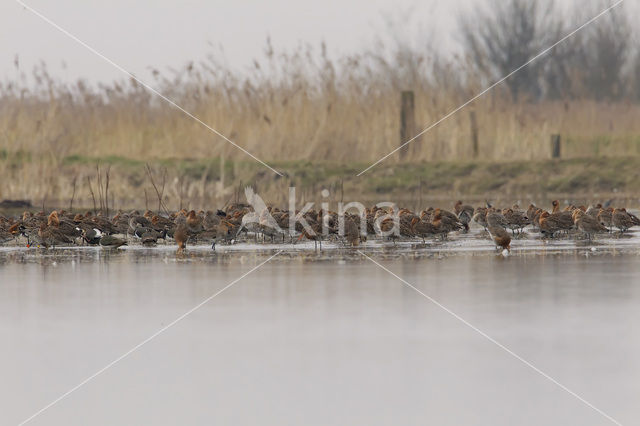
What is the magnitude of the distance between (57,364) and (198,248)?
7.59m

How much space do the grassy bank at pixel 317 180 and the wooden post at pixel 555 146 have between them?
49 cm

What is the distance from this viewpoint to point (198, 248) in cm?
1353

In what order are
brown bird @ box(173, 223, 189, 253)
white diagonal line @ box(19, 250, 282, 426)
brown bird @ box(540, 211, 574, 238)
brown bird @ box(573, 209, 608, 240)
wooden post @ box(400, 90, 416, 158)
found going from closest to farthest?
white diagonal line @ box(19, 250, 282, 426) < brown bird @ box(173, 223, 189, 253) < brown bird @ box(573, 209, 608, 240) < brown bird @ box(540, 211, 574, 238) < wooden post @ box(400, 90, 416, 158)

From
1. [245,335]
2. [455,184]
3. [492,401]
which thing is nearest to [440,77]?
[455,184]

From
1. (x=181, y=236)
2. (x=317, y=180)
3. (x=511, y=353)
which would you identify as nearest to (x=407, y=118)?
(x=317, y=180)

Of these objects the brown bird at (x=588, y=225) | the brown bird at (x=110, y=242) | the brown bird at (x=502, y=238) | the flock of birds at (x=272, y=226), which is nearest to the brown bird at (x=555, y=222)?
the flock of birds at (x=272, y=226)

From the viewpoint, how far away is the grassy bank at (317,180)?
21547 mm

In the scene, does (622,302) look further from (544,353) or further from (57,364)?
(57,364)

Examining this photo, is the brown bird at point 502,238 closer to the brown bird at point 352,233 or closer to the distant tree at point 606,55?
the brown bird at point 352,233

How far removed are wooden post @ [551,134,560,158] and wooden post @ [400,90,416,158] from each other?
4.31 metres

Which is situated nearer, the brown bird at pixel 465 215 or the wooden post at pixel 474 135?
the brown bird at pixel 465 215

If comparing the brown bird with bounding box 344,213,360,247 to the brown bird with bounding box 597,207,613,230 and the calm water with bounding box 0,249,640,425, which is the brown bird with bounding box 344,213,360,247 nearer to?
the calm water with bounding box 0,249,640,425

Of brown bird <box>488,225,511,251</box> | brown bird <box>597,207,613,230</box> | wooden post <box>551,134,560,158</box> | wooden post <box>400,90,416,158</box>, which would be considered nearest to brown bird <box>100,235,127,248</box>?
brown bird <box>488,225,511,251</box>

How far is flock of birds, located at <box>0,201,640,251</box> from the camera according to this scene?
13469mm
